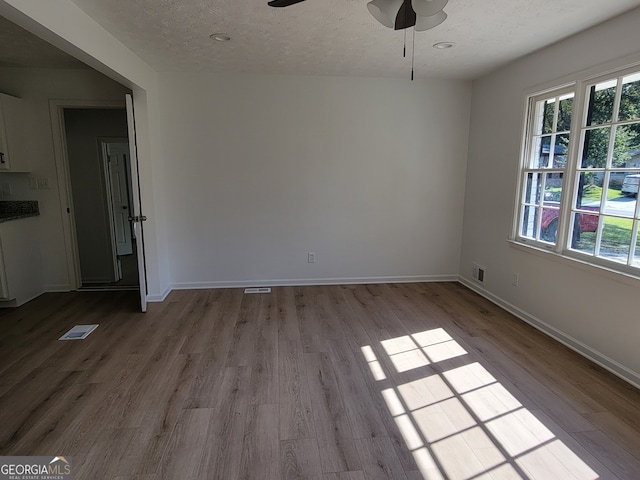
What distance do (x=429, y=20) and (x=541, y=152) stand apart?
2.13m

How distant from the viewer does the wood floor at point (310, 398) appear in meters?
1.82

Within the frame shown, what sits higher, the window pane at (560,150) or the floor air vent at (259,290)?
the window pane at (560,150)

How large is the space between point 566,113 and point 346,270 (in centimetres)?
288

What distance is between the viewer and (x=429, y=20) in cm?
203

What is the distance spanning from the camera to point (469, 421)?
6.98 ft

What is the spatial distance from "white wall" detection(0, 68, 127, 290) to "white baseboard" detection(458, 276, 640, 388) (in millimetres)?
4993

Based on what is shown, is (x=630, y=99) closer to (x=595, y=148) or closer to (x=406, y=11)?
(x=595, y=148)

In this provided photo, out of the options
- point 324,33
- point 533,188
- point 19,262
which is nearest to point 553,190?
point 533,188

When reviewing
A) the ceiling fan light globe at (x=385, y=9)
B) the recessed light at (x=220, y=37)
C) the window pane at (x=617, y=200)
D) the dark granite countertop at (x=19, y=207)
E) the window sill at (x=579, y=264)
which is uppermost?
the recessed light at (x=220, y=37)

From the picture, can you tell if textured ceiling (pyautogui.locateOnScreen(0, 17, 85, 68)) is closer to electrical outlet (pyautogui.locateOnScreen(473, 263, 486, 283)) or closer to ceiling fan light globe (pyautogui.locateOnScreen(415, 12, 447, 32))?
ceiling fan light globe (pyautogui.locateOnScreen(415, 12, 447, 32))

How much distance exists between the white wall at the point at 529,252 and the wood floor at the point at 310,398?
9.3 inches

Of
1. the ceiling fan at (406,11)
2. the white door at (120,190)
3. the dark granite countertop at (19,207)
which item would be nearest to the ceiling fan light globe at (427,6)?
the ceiling fan at (406,11)

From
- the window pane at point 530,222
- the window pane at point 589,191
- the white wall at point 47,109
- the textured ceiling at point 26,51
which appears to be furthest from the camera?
the white wall at point 47,109

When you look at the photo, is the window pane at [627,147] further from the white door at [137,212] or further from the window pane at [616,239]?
the white door at [137,212]
